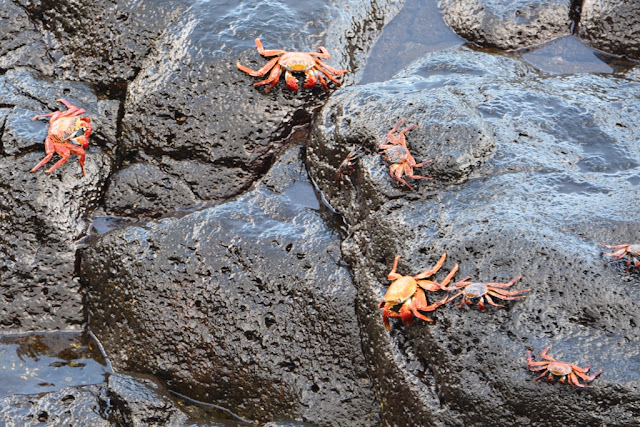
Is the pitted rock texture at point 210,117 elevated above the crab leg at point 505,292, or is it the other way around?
the pitted rock texture at point 210,117

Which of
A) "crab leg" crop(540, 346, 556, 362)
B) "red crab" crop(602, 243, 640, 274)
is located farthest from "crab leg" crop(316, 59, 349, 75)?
"crab leg" crop(540, 346, 556, 362)

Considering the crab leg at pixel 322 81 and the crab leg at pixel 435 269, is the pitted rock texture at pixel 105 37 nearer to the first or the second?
the crab leg at pixel 322 81

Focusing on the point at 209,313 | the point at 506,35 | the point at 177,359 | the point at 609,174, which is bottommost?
the point at 177,359

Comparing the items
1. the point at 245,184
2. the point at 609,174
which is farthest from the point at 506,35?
the point at 245,184

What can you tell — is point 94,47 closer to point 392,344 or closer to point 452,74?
point 452,74

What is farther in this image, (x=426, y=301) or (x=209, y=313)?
(x=209, y=313)

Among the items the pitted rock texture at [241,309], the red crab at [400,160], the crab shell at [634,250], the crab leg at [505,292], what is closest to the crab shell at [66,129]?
the pitted rock texture at [241,309]

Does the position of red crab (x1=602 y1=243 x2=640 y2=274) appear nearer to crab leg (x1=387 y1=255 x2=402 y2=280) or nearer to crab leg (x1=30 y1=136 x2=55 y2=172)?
crab leg (x1=387 y1=255 x2=402 y2=280)
